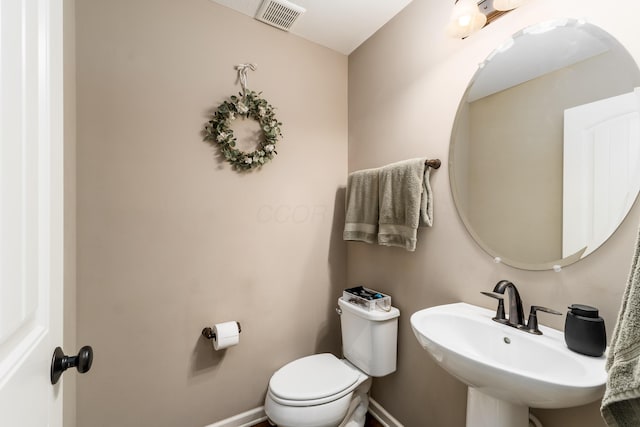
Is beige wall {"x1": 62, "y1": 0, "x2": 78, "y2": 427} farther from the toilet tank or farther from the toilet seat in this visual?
the toilet tank

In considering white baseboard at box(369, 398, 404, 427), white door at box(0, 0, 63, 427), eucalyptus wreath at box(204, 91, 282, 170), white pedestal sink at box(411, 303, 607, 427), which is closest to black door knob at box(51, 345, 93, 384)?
white door at box(0, 0, 63, 427)

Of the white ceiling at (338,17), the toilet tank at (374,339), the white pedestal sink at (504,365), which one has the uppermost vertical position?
the white ceiling at (338,17)

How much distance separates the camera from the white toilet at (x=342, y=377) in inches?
50.6

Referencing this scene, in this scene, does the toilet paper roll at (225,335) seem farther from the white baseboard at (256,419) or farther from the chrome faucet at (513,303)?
the chrome faucet at (513,303)

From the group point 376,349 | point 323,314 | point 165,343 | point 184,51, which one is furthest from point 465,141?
point 165,343

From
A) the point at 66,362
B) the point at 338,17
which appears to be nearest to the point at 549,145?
the point at 338,17

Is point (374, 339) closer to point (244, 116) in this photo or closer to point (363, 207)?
point (363, 207)

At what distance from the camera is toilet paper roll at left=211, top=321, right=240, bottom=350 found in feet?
4.57

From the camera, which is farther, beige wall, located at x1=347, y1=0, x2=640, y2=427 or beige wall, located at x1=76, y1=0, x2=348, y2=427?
beige wall, located at x1=76, y1=0, x2=348, y2=427

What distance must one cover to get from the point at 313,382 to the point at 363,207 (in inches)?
38.6

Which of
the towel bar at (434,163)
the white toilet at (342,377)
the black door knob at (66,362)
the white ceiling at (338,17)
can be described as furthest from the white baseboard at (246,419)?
the white ceiling at (338,17)

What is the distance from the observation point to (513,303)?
101cm

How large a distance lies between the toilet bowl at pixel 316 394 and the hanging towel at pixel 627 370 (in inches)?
42.3

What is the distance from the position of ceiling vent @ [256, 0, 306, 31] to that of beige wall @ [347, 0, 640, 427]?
0.51m
